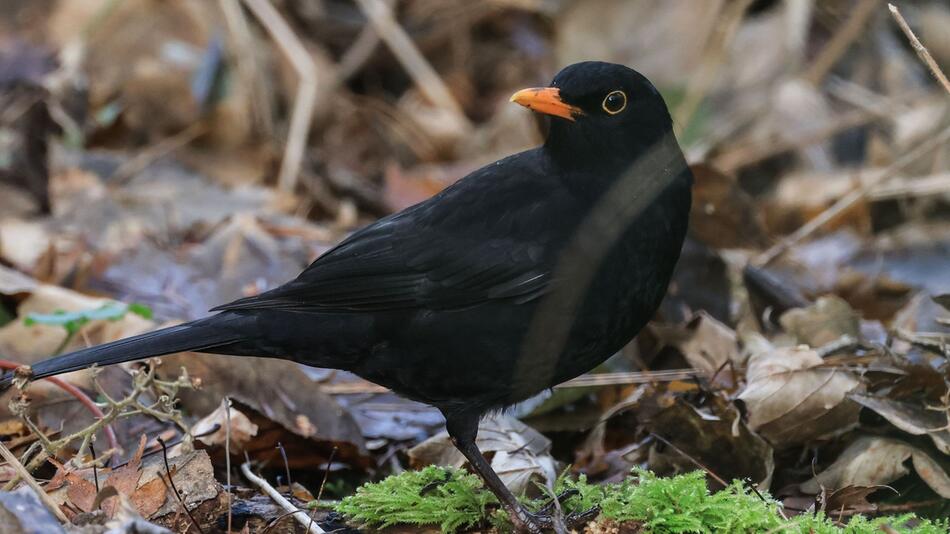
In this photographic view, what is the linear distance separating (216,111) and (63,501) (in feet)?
17.3

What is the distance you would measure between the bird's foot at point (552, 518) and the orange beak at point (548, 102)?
116 cm

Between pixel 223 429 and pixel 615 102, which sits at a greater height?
pixel 615 102

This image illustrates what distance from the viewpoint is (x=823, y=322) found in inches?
177

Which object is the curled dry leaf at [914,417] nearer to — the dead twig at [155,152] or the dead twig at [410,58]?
the dead twig at [155,152]

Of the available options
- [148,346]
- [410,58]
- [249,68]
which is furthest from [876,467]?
[410,58]

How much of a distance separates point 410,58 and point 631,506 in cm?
618

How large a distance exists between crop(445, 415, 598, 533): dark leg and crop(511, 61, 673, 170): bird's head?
35.6 inches

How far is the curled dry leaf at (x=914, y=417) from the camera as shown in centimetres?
338

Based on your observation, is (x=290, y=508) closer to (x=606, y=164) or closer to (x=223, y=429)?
(x=223, y=429)

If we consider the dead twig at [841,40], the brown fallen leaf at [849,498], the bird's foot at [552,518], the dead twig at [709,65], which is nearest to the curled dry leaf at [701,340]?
the brown fallen leaf at [849,498]

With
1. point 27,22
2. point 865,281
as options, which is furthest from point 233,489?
point 27,22

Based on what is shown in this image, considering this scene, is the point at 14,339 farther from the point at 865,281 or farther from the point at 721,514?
the point at 865,281

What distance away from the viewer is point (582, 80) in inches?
145

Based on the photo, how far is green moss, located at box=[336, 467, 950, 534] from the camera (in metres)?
2.92
